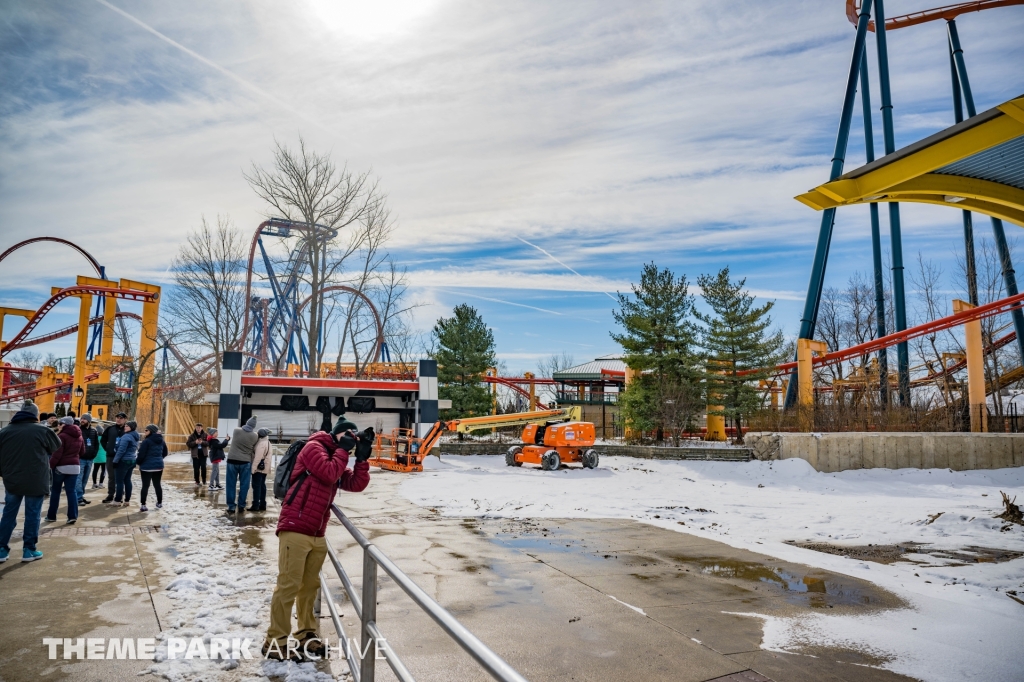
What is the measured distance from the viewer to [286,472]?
4.94 metres

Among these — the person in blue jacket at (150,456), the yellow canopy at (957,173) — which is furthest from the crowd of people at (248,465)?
the yellow canopy at (957,173)

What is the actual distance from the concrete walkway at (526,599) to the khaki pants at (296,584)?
1.25 ft

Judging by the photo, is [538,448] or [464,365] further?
[464,365]

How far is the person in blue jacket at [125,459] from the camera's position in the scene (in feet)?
38.2

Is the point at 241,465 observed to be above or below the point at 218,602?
above

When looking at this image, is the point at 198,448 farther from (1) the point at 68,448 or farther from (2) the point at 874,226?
(2) the point at 874,226

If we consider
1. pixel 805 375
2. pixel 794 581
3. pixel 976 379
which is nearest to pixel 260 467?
pixel 794 581

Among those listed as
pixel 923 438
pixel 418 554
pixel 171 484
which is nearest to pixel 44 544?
pixel 418 554

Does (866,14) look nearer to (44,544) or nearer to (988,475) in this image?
(988,475)

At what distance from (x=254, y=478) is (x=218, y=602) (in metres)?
6.09

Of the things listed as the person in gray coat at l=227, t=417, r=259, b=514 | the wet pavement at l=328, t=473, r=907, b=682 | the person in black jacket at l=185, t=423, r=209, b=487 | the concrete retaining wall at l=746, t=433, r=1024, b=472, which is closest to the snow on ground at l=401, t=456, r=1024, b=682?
the wet pavement at l=328, t=473, r=907, b=682

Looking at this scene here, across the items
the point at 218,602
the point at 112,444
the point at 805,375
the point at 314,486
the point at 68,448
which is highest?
the point at 805,375

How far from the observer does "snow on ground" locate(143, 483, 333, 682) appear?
4.28m

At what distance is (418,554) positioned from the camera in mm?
8125
